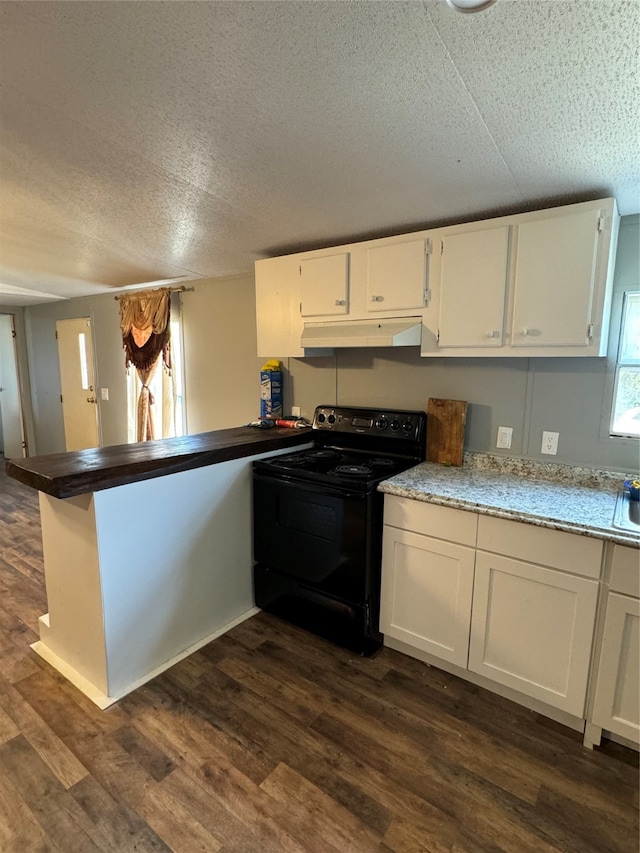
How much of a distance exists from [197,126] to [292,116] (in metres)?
0.38

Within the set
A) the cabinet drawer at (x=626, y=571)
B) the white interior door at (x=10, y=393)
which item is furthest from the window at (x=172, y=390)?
the cabinet drawer at (x=626, y=571)

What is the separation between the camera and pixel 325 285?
8.17ft

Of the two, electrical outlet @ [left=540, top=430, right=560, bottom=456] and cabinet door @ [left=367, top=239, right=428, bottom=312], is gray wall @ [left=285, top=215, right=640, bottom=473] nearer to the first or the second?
electrical outlet @ [left=540, top=430, right=560, bottom=456]

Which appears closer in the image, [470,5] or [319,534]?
[470,5]

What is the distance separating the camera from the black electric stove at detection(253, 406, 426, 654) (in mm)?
2062

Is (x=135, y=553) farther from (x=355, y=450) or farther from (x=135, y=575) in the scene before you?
(x=355, y=450)

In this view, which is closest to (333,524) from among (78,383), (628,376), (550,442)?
(550,442)

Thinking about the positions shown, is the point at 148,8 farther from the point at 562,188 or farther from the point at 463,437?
the point at 463,437

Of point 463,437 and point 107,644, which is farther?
point 463,437

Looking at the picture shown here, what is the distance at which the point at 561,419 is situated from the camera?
Answer: 83.8 inches

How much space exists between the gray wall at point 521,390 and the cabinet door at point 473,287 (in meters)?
0.30

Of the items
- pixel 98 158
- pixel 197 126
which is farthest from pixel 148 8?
pixel 98 158

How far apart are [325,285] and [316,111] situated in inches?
41.3

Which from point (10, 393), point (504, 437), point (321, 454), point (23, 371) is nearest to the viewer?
point (504, 437)
